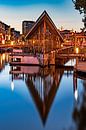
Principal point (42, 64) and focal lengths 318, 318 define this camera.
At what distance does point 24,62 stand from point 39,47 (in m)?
3.24

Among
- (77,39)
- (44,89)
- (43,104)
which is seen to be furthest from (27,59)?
(43,104)

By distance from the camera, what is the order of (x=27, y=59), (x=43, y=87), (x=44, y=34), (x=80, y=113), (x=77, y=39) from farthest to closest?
(x=77, y=39), (x=44, y=34), (x=27, y=59), (x=43, y=87), (x=80, y=113)

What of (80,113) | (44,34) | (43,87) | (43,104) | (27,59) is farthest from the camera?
(44,34)

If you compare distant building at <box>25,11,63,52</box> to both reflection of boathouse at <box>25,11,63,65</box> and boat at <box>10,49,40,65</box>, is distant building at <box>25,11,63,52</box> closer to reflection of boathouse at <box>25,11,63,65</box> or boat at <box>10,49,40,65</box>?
reflection of boathouse at <box>25,11,63,65</box>

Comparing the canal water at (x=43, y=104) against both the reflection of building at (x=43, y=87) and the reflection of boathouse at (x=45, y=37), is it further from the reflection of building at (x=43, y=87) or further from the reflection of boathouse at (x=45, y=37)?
the reflection of boathouse at (x=45, y=37)

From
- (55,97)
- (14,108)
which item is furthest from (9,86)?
(14,108)

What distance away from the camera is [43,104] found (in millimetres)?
18156

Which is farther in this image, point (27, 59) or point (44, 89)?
point (27, 59)

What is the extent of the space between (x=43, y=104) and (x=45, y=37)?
27446 millimetres

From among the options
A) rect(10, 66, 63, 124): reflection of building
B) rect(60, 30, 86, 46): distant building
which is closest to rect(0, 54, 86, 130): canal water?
rect(10, 66, 63, 124): reflection of building

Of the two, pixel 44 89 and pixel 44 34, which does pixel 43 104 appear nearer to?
pixel 44 89

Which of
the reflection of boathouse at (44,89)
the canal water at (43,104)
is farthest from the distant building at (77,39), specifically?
the canal water at (43,104)

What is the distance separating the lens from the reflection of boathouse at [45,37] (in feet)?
138

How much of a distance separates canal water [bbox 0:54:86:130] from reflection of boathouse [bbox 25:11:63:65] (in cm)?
1193
